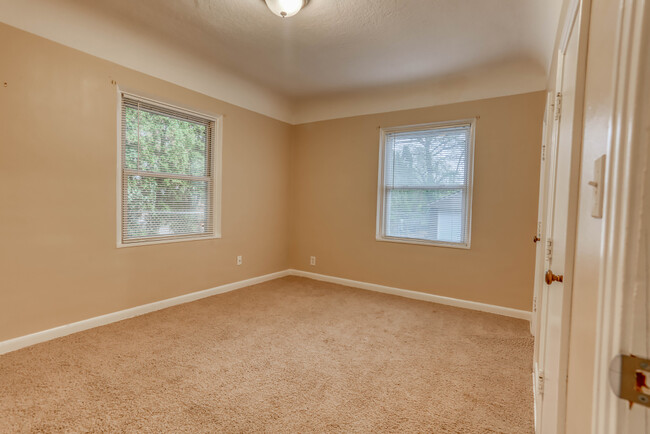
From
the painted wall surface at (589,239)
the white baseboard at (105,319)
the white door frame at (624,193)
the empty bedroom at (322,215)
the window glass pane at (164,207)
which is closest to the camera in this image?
the white door frame at (624,193)

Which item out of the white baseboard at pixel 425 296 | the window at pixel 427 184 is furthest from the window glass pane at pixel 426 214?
the white baseboard at pixel 425 296

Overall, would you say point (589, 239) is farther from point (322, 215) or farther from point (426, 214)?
point (322, 215)

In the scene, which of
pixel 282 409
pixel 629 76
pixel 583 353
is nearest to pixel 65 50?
pixel 282 409

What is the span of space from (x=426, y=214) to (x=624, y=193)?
3515 mm

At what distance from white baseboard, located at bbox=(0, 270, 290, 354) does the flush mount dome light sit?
283 centimetres

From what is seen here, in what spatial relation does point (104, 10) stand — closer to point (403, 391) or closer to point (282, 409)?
point (282, 409)

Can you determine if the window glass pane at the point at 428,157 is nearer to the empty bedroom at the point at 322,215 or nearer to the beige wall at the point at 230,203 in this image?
the empty bedroom at the point at 322,215

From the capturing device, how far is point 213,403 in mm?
1784

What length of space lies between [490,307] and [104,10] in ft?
14.5

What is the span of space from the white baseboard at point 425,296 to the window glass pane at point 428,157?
1301 millimetres

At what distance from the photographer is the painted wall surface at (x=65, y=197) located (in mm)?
2281

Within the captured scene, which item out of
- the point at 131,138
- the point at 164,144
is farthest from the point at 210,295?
the point at 131,138

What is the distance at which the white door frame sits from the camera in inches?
15.6

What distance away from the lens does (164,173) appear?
10.7 feet
